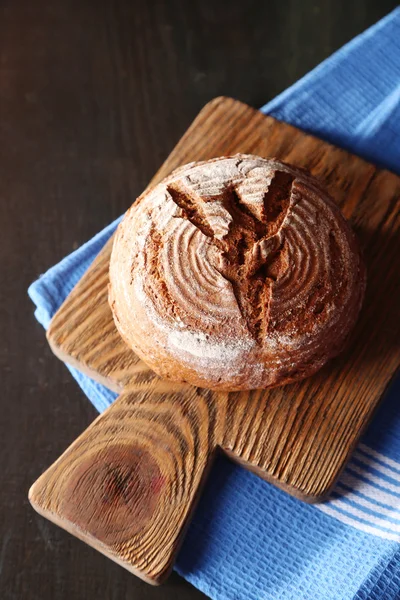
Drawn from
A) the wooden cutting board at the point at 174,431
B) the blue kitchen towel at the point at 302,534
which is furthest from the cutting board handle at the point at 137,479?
the blue kitchen towel at the point at 302,534

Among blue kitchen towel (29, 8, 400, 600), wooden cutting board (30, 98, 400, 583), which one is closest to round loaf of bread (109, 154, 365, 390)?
wooden cutting board (30, 98, 400, 583)

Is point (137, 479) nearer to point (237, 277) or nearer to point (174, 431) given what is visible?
point (174, 431)

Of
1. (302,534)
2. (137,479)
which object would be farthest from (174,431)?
(302,534)

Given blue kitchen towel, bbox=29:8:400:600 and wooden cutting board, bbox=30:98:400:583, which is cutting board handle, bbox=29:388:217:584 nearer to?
wooden cutting board, bbox=30:98:400:583

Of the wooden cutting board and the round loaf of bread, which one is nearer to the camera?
the round loaf of bread

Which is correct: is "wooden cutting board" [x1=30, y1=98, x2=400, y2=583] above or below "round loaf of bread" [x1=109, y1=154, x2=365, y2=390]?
below

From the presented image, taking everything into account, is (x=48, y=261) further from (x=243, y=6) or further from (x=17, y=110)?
(x=243, y=6)
